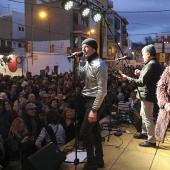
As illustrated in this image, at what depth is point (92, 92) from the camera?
3150 mm

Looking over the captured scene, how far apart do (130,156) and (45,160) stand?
56.4 inches

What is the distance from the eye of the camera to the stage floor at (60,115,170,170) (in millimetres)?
3461

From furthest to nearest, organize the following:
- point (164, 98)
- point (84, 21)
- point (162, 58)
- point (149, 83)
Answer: point (84, 21), point (162, 58), point (149, 83), point (164, 98)

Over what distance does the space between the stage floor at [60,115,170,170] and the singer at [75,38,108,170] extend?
1.32 feet

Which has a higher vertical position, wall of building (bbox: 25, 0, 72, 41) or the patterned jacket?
wall of building (bbox: 25, 0, 72, 41)

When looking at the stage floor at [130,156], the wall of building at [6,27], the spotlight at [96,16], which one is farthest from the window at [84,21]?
the stage floor at [130,156]

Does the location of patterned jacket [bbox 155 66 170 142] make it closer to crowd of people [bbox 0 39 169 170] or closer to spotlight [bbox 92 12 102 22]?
crowd of people [bbox 0 39 169 170]

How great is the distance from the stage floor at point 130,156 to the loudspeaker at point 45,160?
204mm

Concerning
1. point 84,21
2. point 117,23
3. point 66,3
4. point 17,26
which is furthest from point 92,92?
point 117,23

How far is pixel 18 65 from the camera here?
22.4m

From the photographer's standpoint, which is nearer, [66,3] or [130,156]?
[130,156]

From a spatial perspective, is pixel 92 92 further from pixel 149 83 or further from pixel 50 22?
pixel 50 22

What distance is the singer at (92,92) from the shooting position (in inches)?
118

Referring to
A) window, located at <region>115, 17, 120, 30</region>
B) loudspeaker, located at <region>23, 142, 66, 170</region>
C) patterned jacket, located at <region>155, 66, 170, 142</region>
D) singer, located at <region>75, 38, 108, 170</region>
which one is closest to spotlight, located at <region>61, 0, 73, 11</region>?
singer, located at <region>75, 38, 108, 170</region>
